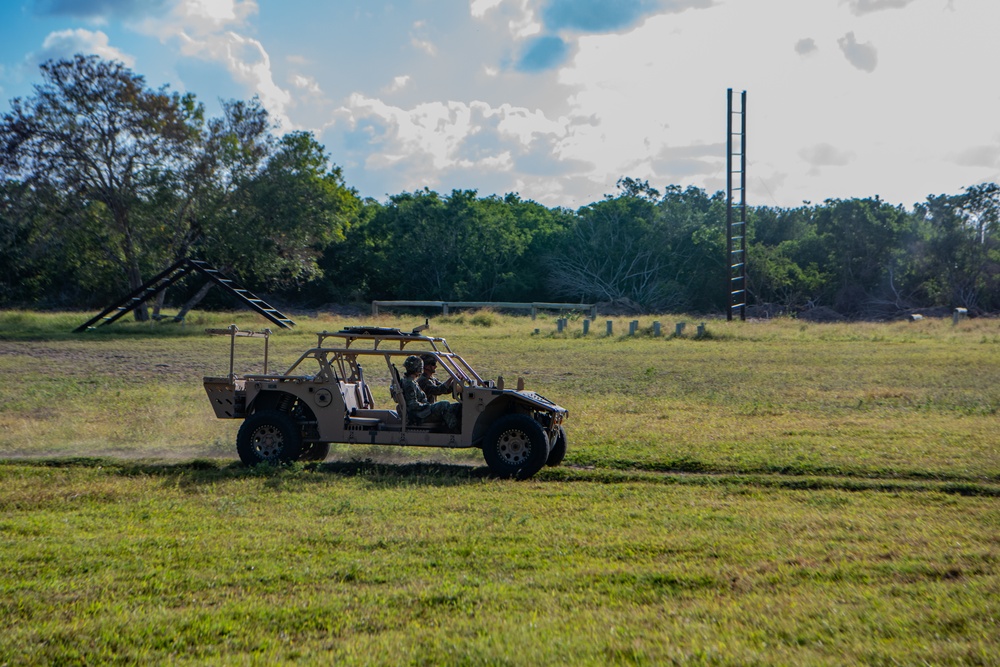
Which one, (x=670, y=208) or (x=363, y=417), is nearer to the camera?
(x=363, y=417)

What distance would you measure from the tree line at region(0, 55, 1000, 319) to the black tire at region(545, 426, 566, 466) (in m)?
31.3

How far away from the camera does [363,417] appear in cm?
1183

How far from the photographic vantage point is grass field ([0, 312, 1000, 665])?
548 centimetres

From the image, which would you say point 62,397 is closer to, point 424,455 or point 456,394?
point 424,455

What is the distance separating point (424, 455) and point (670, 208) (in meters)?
54.3

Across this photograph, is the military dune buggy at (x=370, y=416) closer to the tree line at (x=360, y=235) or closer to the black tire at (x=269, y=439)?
the black tire at (x=269, y=439)

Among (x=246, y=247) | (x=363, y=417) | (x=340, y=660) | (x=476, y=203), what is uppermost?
(x=476, y=203)

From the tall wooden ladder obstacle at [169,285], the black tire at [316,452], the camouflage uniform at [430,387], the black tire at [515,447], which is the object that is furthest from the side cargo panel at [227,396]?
the tall wooden ladder obstacle at [169,285]

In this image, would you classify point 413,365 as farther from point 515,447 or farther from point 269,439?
point 269,439

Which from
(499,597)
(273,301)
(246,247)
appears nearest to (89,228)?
(246,247)

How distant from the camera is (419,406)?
11383 mm

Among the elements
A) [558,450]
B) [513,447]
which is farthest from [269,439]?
[558,450]

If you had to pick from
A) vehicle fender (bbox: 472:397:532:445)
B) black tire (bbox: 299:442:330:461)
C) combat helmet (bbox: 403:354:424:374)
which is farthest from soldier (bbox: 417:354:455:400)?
black tire (bbox: 299:442:330:461)

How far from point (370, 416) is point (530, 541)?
4465 millimetres
